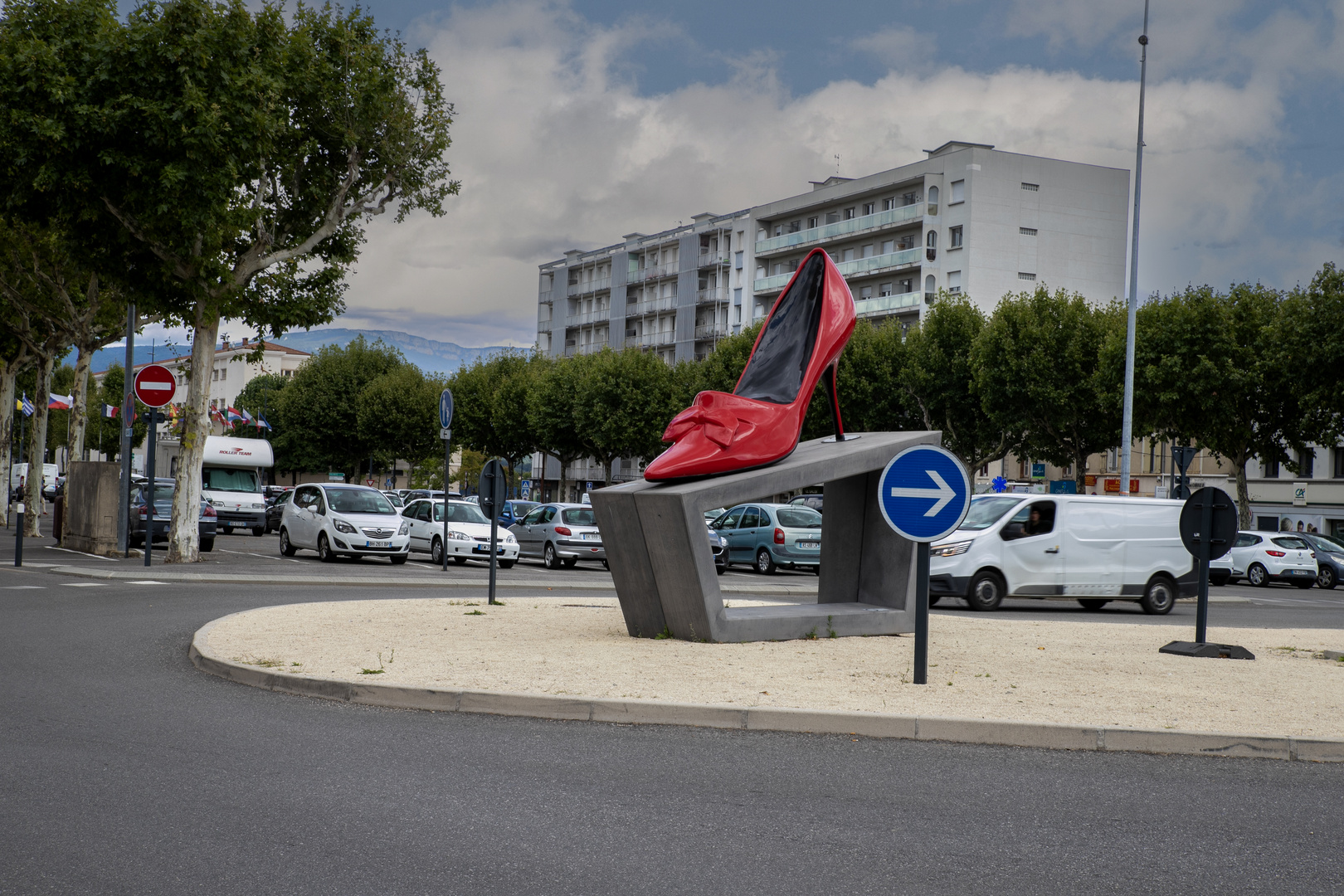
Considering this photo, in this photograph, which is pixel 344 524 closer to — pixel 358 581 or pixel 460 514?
pixel 460 514

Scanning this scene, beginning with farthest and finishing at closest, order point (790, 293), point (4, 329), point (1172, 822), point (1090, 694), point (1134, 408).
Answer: point (1134, 408), point (4, 329), point (790, 293), point (1090, 694), point (1172, 822)

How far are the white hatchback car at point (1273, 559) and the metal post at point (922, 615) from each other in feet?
84.6

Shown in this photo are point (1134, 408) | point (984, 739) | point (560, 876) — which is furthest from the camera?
point (1134, 408)

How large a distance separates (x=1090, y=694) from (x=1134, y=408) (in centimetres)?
3364

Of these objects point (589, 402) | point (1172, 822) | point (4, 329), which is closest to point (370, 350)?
point (589, 402)

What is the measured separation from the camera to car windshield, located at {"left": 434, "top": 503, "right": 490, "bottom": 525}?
27.3m

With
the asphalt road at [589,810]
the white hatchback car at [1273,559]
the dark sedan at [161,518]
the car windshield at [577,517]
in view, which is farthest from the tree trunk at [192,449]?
the white hatchback car at [1273,559]

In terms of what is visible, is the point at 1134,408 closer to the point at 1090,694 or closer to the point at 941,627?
the point at 941,627

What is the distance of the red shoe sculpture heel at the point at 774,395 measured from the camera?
11000 mm

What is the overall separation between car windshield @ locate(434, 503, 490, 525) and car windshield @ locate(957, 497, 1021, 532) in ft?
41.8

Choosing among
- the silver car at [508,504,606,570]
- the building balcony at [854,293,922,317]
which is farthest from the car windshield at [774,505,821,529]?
the building balcony at [854,293,922,317]

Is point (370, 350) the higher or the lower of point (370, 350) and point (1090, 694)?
the higher

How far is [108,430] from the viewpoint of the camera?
4569 inches

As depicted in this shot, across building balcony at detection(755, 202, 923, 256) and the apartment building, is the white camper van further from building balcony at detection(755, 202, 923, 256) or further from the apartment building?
building balcony at detection(755, 202, 923, 256)
